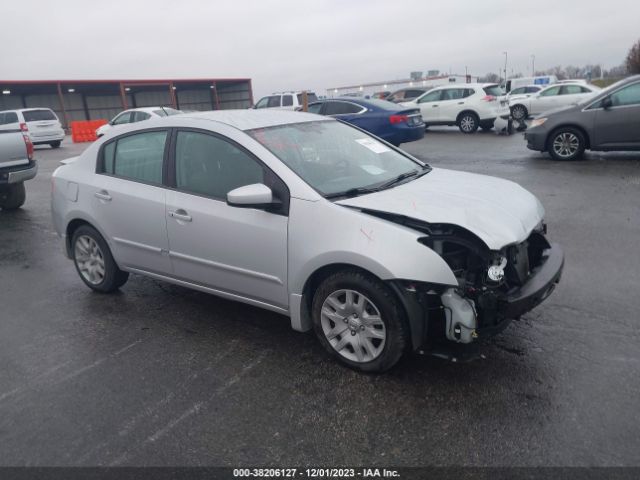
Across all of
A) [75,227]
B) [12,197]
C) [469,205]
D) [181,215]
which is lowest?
[12,197]

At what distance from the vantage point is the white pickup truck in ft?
28.6

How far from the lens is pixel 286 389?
3.28 metres

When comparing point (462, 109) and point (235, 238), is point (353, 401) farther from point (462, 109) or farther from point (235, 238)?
point (462, 109)

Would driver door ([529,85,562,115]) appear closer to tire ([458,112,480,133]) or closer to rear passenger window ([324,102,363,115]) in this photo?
tire ([458,112,480,133])

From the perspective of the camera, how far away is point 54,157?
19.3 m

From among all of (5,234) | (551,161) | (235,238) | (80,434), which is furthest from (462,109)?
(80,434)

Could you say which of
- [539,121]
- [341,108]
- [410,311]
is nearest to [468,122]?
[341,108]

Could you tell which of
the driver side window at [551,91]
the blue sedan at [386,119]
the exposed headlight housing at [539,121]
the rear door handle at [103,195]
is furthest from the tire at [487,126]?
the rear door handle at [103,195]

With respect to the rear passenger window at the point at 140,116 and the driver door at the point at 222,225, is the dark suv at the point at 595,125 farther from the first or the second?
the rear passenger window at the point at 140,116

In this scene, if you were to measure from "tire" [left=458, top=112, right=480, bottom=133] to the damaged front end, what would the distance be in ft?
51.3

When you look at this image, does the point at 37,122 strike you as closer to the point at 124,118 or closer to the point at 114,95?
the point at 124,118

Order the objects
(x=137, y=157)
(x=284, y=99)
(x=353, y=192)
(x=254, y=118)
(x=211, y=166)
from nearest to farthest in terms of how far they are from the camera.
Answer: (x=353, y=192) < (x=211, y=166) < (x=254, y=118) < (x=137, y=157) < (x=284, y=99)

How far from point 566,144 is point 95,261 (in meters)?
9.48

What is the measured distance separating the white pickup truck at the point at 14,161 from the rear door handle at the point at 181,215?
20.4 feet
